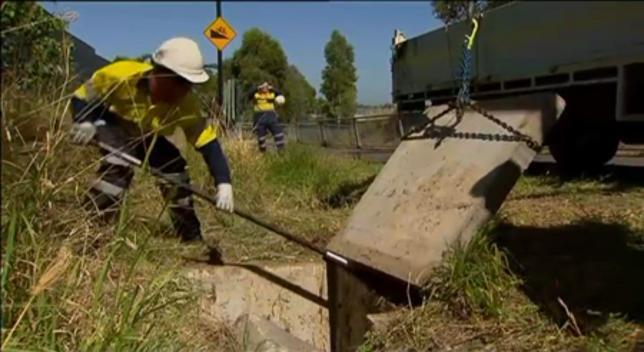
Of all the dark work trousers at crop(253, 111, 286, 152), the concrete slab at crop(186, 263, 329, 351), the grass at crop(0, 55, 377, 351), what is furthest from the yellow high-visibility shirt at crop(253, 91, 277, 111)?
the grass at crop(0, 55, 377, 351)

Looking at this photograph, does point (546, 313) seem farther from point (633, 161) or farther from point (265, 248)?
point (633, 161)

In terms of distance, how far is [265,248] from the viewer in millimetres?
5195

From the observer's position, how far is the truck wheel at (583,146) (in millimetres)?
8297

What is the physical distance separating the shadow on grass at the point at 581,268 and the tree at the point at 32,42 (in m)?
2.45

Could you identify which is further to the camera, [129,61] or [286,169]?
[286,169]

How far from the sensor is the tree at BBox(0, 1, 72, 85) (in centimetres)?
229

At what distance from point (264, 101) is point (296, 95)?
39.7ft

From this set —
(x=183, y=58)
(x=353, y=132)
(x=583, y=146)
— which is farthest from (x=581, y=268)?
(x=353, y=132)

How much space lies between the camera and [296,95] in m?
23.7

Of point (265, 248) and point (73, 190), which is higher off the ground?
point (73, 190)

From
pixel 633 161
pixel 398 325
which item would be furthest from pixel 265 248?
pixel 633 161

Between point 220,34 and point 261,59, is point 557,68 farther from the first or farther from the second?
point 261,59

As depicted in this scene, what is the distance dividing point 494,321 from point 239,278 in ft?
5.89

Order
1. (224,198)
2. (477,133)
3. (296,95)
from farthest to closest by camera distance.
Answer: (296,95)
(224,198)
(477,133)
